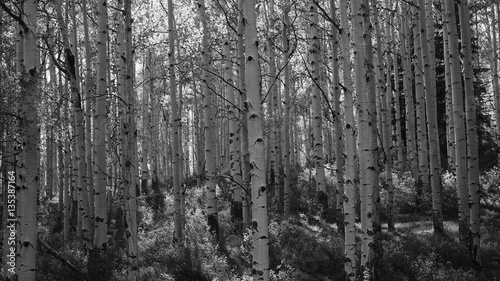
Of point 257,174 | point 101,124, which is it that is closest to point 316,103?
point 101,124

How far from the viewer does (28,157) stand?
5879 millimetres

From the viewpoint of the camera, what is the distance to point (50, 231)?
1559 cm

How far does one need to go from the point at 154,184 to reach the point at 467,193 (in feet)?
51.5

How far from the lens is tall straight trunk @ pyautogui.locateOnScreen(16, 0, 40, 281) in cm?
574

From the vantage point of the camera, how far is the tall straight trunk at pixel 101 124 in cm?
920

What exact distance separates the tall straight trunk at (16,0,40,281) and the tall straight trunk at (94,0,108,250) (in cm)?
298

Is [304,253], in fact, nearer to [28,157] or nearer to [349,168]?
[349,168]

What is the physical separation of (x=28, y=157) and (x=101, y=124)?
339 cm

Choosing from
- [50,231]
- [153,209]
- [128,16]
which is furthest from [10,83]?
[153,209]

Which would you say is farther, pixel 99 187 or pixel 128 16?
pixel 99 187

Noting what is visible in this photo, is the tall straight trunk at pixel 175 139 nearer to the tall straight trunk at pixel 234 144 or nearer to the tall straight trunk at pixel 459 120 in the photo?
the tall straight trunk at pixel 234 144

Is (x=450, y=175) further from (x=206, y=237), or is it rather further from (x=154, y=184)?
(x=154, y=184)

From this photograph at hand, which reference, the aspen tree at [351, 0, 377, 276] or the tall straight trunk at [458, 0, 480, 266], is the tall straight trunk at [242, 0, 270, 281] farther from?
the tall straight trunk at [458, 0, 480, 266]

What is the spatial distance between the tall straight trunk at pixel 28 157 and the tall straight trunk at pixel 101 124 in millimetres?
2985
